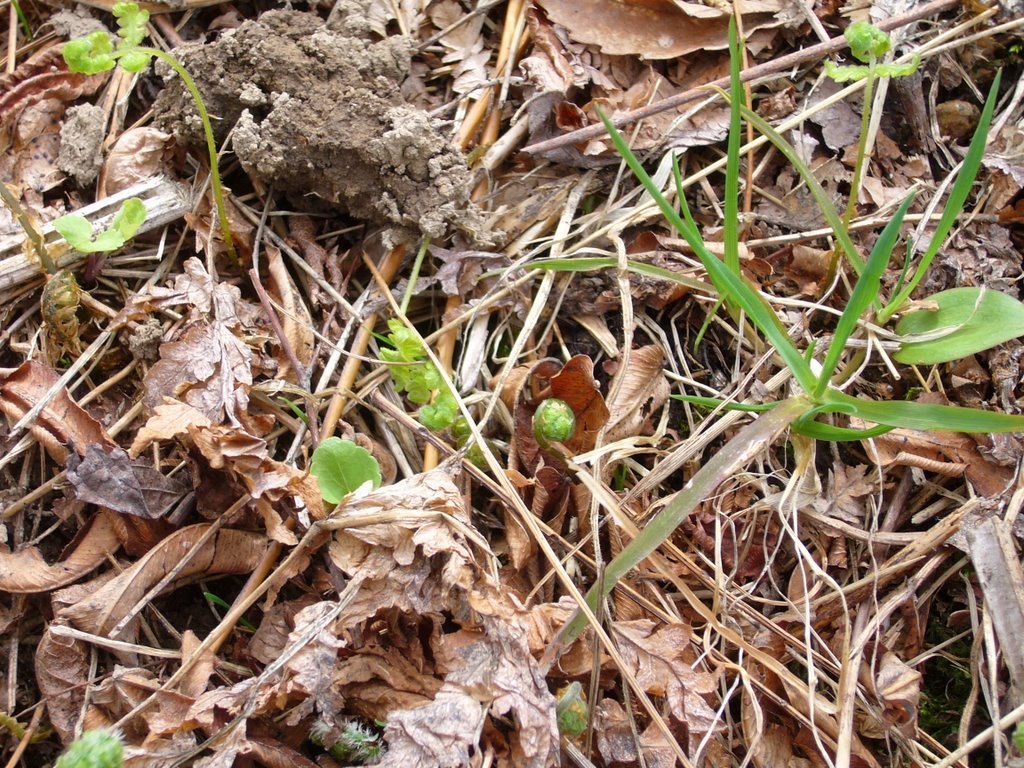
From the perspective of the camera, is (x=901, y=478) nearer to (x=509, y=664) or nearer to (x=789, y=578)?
(x=789, y=578)

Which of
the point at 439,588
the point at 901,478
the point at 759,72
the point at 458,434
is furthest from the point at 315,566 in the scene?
the point at 759,72

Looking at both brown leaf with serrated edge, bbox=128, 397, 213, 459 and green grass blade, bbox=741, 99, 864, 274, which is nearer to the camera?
brown leaf with serrated edge, bbox=128, 397, 213, 459

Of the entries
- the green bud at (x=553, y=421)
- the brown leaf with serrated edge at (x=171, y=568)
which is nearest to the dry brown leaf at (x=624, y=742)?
the green bud at (x=553, y=421)

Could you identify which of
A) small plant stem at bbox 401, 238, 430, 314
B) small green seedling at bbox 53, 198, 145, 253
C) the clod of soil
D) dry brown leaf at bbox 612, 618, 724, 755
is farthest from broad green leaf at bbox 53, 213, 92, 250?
dry brown leaf at bbox 612, 618, 724, 755

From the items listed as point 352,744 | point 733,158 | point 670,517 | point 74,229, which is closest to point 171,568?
point 352,744

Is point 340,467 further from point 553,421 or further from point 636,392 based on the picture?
point 636,392

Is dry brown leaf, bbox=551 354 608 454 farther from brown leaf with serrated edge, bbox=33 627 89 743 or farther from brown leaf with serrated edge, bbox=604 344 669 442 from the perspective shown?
brown leaf with serrated edge, bbox=33 627 89 743
